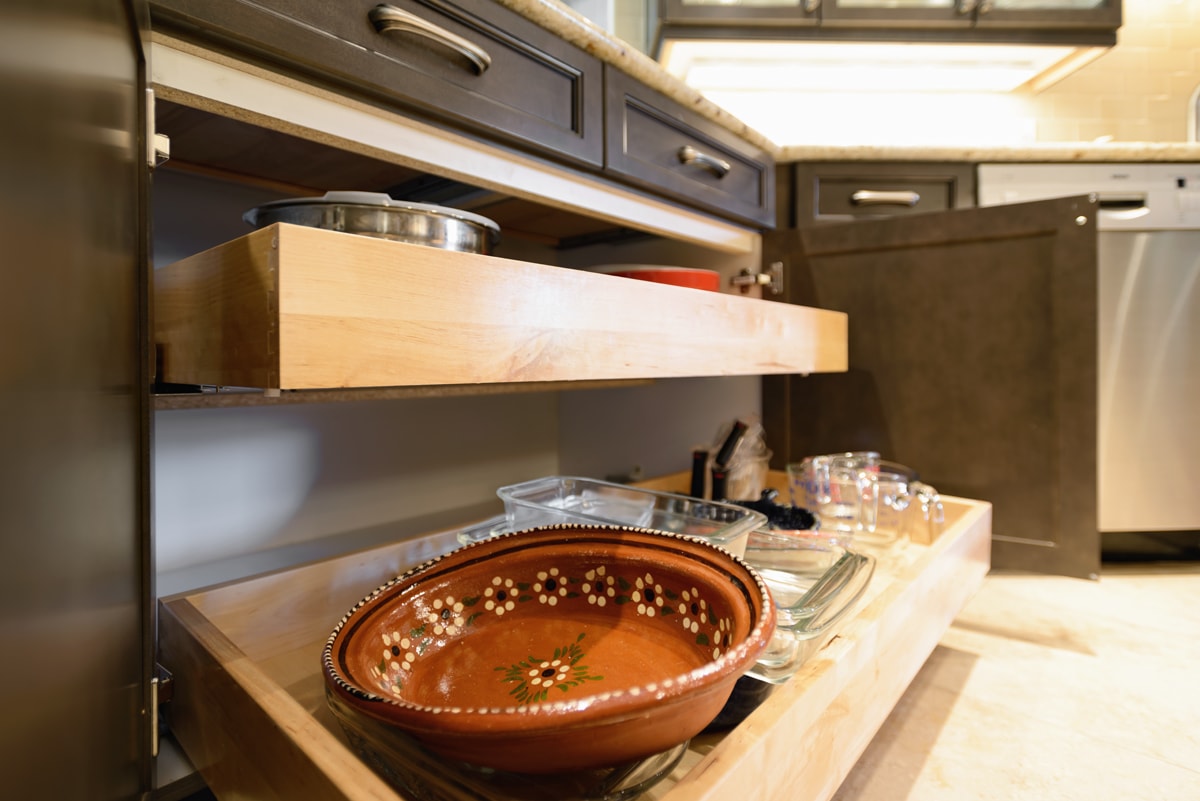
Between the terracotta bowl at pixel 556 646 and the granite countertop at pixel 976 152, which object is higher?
the granite countertop at pixel 976 152

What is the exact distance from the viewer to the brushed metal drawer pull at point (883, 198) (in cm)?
128

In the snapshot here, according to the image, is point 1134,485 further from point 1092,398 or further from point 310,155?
point 310,155

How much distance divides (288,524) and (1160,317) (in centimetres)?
184

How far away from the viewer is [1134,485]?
133cm

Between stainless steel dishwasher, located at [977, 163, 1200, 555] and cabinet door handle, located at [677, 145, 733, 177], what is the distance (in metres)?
0.64

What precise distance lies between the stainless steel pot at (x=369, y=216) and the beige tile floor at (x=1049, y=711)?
2.05 feet

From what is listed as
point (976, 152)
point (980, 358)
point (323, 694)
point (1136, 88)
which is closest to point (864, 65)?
point (976, 152)

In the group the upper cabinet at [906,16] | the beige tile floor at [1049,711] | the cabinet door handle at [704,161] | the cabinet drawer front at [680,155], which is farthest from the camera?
the upper cabinet at [906,16]

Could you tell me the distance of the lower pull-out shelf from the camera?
328 mm

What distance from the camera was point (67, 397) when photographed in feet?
0.72

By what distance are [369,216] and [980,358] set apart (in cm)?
96

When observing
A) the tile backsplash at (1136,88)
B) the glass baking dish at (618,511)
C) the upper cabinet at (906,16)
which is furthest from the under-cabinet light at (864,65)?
the glass baking dish at (618,511)

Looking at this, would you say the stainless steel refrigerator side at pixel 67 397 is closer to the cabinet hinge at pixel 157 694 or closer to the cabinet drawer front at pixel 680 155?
the cabinet hinge at pixel 157 694

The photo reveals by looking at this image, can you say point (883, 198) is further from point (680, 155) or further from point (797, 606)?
point (797, 606)
